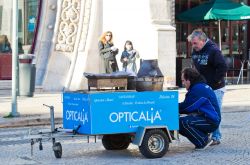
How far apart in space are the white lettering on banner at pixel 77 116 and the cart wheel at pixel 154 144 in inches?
34.3

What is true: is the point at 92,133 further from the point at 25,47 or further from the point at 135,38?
the point at 25,47

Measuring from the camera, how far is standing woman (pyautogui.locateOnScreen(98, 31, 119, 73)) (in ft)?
67.5

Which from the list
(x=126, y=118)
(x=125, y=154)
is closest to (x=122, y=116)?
(x=126, y=118)

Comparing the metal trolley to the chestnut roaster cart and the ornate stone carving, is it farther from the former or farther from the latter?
the ornate stone carving

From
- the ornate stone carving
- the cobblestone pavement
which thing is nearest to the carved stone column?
the ornate stone carving

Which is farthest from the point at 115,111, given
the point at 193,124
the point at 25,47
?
the point at 25,47

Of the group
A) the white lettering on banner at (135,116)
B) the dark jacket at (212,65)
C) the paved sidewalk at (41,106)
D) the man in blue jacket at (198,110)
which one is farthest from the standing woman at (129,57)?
the white lettering on banner at (135,116)

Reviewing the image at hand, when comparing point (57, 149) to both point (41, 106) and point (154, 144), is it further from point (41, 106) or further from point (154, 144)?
point (41, 106)

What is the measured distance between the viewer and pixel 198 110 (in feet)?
33.6

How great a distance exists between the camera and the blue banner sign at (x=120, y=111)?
30.8 ft

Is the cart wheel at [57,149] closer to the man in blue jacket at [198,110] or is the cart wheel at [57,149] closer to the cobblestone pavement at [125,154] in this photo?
the cobblestone pavement at [125,154]

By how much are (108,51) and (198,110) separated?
10.6 meters

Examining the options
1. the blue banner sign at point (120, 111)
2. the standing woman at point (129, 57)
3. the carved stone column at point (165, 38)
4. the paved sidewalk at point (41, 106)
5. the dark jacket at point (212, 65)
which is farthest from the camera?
the carved stone column at point (165, 38)

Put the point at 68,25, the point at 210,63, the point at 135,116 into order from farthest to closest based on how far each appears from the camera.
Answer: the point at 68,25
the point at 210,63
the point at 135,116
